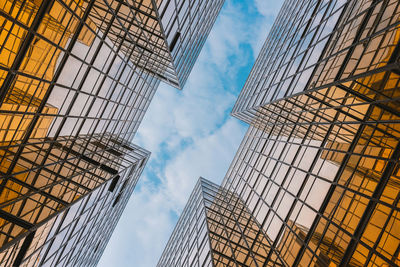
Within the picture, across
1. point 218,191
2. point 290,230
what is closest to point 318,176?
point 290,230

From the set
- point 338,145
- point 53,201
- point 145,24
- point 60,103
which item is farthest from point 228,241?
point 145,24

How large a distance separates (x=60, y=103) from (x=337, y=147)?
15674 millimetres

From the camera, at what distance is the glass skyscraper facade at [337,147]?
12.1 meters

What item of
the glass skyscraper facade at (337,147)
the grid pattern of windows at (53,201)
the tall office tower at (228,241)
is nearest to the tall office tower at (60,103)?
the grid pattern of windows at (53,201)

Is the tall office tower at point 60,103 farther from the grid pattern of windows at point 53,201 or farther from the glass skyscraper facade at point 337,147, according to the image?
the glass skyscraper facade at point 337,147

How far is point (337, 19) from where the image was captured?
1969 centimetres

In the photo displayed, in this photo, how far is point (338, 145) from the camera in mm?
17484

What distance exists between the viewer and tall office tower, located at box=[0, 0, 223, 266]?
12031mm

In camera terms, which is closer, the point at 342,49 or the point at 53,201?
the point at 53,201

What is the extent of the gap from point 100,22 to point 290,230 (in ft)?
55.4

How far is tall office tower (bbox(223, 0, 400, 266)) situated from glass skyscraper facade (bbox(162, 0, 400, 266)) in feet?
0.17

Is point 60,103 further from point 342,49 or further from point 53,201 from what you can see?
point 342,49

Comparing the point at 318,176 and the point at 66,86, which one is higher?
the point at 318,176

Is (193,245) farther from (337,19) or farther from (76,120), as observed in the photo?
(337,19)
